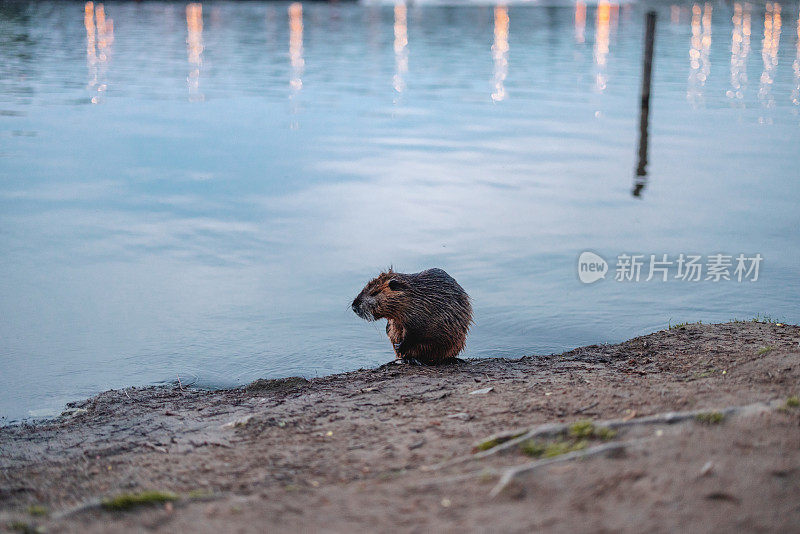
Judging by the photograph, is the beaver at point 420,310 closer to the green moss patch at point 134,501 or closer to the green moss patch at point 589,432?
the green moss patch at point 589,432

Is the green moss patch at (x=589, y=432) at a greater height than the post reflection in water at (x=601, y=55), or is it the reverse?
the post reflection in water at (x=601, y=55)

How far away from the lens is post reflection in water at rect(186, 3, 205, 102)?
126 feet

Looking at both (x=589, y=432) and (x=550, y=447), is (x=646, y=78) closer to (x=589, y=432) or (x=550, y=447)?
(x=589, y=432)

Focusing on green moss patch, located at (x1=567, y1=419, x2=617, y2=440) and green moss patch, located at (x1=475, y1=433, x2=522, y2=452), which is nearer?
green moss patch, located at (x1=567, y1=419, x2=617, y2=440)

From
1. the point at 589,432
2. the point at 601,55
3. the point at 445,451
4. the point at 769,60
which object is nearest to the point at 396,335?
the point at 445,451

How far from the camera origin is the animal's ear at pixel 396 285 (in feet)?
31.3

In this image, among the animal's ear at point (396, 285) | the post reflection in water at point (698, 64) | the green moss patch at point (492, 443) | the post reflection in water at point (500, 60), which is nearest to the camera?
the green moss patch at point (492, 443)

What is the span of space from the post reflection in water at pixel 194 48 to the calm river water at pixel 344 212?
1.06 meters

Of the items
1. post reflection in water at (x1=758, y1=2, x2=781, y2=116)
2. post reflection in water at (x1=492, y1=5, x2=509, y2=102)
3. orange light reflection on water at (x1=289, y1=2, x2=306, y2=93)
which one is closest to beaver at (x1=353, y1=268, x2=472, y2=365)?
post reflection in water at (x1=758, y1=2, x2=781, y2=116)

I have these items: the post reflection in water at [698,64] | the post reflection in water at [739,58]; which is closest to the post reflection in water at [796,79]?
the post reflection in water at [739,58]

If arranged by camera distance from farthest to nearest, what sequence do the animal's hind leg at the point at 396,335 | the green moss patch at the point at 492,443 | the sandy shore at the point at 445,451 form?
the animal's hind leg at the point at 396,335 → the green moss patch at the point at 492,443 → the sandy shore at the point at 445,451

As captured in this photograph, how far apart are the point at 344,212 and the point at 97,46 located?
50.3m

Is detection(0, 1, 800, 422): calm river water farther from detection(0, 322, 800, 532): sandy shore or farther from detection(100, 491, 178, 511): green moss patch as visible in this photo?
detection(100, 491, 178, 511): green moss patch

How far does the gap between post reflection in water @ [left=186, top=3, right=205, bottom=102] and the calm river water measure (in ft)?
3.49
